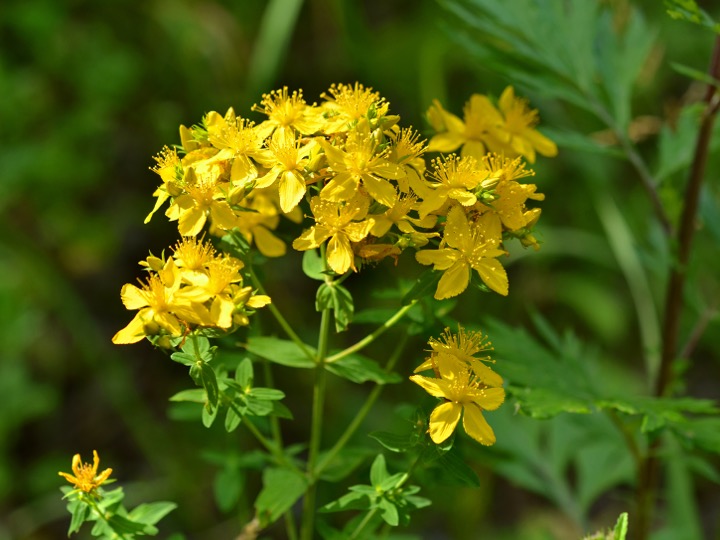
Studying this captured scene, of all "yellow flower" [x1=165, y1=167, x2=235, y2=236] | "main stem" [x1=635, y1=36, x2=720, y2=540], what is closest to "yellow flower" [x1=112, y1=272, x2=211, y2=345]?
"yellow flower" [x1=165, y1=167, x2=235, y2=236]

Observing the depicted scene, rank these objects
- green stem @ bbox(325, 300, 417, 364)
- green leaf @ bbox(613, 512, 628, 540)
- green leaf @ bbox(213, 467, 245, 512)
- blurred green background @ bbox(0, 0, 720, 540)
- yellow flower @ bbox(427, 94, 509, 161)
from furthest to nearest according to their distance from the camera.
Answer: blurred green background @ bbox(0, 0, 720, 540), green leaf @ bbox(213, 467, 245, 512), yellow flower @ bbox(427, 94, 509, 161), green stem @ bbox(325, 300, 417, 364), green leaf @ bbox(613, 512, 628, 540)

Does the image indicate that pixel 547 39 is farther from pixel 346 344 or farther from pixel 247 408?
pixel 346 344

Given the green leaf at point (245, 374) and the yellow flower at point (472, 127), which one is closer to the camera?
the green leaf at point (245, 374)

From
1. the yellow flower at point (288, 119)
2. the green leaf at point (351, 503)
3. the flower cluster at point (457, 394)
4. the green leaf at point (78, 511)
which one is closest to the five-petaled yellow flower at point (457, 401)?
the flower cluster at point (457, 394)

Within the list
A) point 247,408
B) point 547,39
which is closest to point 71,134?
point 547,39

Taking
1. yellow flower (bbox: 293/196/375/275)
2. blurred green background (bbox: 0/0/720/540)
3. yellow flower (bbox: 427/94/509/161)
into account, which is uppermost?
blurred green background (bbox: 0/0/720/540)

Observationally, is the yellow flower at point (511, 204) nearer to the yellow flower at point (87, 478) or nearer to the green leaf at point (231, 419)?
the green leaf at point (231, 419)

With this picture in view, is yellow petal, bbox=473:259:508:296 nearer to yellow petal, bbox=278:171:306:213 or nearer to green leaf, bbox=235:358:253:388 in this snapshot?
yellow petal, bbox=278:171:306:213

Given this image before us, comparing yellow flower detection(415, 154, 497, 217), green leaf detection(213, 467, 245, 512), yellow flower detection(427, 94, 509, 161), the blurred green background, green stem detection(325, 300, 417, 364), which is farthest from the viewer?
the blurred green background
